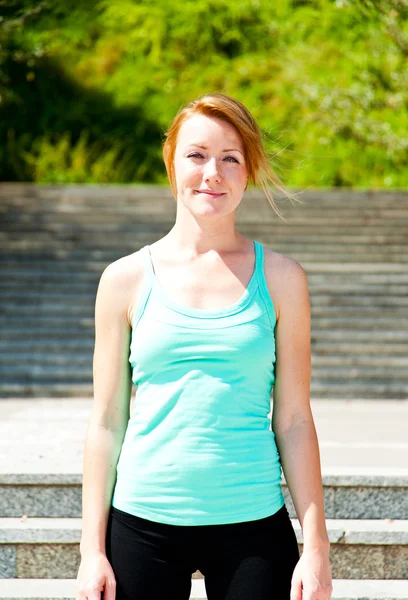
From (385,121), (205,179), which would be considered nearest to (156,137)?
(385,121)

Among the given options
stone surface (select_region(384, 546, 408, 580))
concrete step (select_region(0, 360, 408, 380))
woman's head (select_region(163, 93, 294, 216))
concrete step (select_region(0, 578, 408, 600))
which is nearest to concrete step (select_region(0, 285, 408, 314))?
concrete step (select_region(0, 360, 408, 380))

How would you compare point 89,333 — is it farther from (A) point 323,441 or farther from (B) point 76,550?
(B) point 76,550

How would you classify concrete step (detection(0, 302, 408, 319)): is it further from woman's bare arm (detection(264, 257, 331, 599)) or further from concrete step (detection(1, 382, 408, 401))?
woman's bare arm (detection(264, 257, 331, 599))

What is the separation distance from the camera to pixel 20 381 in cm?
794

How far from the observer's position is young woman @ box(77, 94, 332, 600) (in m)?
1.69

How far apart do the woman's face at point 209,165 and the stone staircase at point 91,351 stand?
5.84 feet

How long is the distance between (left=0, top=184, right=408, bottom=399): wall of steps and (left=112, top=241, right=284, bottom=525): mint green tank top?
6.07 m

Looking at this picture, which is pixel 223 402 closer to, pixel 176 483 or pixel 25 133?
pixel 176 483

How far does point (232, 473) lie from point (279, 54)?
19.1m

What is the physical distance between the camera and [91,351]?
8359mm

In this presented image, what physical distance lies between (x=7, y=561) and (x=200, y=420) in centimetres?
203

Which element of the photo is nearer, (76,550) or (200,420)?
(200,420)

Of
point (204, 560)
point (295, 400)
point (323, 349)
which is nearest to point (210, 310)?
point (295, 400)

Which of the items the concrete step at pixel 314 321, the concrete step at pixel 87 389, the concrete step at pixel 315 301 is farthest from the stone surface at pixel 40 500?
the concrete step at pixel 315 301
